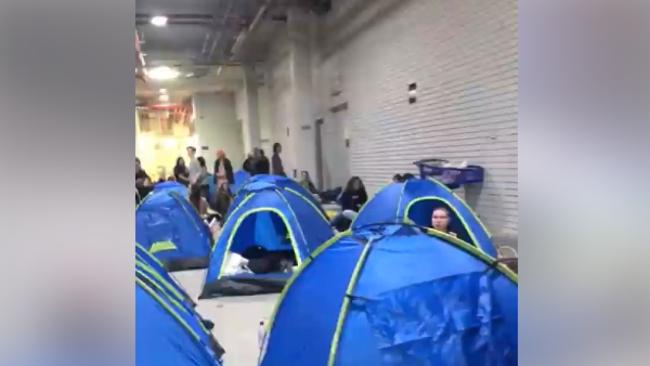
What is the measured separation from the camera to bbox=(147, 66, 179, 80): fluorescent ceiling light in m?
12.9

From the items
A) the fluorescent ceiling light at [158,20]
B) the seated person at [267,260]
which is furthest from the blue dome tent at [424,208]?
the fluorescent ceiling light at [158,20]

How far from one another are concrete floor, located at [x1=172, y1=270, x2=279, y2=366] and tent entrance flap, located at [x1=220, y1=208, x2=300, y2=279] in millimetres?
275

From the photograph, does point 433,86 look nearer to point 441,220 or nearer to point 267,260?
point 441,220

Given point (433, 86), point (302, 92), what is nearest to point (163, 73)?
point (302, 92)

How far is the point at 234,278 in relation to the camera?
4.16 metres

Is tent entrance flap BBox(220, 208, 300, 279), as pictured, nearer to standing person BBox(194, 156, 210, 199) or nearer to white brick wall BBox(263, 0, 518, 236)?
white brick wall BBox(263, 0, 518, 236)

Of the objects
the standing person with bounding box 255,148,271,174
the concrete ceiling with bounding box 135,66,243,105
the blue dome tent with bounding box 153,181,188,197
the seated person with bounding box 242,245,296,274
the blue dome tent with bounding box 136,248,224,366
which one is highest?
the concrete ceiling with bounding box 135,66,243,105

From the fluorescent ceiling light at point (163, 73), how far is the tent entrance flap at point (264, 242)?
27.6 ft

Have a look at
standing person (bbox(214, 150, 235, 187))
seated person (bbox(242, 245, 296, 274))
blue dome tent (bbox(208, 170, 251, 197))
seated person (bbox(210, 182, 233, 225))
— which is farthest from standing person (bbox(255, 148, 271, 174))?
seated person (bbox(242, 245, 296, 274))
